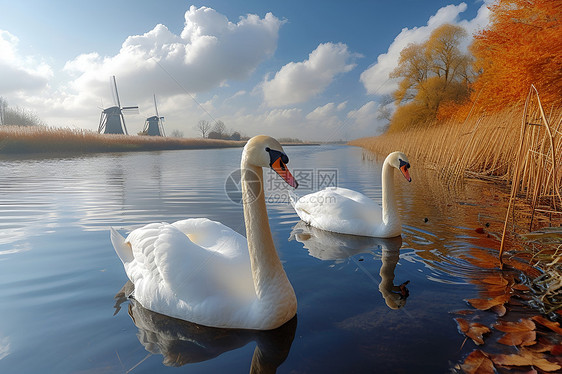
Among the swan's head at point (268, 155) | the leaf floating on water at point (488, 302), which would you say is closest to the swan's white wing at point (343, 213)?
the leaf floating on water at point (488, 302)

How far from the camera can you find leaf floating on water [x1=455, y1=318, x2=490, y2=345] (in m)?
2.38

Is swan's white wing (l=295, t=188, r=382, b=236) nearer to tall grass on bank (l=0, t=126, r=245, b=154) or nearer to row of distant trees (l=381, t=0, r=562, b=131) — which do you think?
row of distant trees (l=381, t=0, r=562, b=131)

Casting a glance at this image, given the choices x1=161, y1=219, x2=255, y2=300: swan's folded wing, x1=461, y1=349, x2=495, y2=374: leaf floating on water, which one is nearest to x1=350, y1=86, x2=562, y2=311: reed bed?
x1=461, y1=349, x2=495, y2=374: leaf floating on water

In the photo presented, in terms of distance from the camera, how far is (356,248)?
15.5 ft

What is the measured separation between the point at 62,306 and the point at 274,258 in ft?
7.26

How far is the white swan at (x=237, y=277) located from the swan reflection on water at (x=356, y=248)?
1.29 meters

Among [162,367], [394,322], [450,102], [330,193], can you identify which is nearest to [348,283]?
[394,322]

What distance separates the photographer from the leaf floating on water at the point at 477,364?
207cm

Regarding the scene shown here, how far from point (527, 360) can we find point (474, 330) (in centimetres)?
39

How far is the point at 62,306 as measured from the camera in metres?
3.06

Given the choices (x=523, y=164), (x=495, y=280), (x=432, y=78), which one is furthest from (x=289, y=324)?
(x=432, y=78)

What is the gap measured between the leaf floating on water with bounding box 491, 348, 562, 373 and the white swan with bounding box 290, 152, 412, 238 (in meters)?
2.79

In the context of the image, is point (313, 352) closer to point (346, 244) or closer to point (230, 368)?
point (230, 368)

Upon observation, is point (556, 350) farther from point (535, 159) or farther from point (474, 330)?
point (535, 159)
